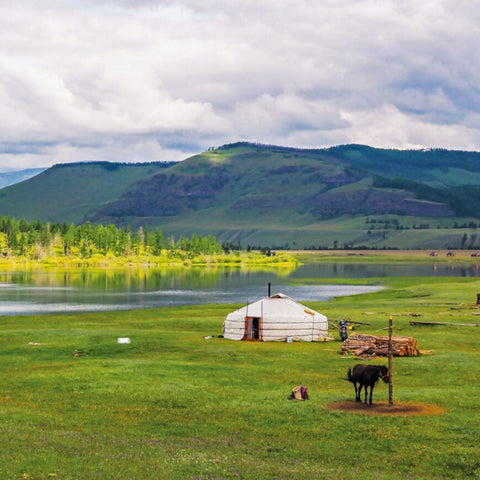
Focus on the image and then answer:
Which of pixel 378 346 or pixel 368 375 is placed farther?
pixel 378 346

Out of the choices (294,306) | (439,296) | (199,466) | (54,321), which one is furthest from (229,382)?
(439,296)

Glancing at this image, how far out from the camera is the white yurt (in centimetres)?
6003

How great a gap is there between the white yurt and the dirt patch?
87.6 ft

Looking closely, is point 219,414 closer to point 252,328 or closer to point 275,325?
point 275,325

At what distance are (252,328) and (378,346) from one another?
45.6ft

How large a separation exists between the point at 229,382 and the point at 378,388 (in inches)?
294

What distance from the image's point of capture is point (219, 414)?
31.5 meters

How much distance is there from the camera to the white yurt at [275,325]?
60.0 metres

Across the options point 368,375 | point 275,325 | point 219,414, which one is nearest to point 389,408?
point 368,375

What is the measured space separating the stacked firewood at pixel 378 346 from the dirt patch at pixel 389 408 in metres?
15.7

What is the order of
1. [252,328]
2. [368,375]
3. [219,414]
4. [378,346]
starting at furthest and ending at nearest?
[252,328] → [378,346] → [368,375] → [219,414]

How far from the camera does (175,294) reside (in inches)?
5123

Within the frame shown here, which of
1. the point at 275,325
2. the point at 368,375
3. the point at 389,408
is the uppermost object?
the point at 368,375

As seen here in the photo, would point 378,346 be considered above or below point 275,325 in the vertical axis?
below
